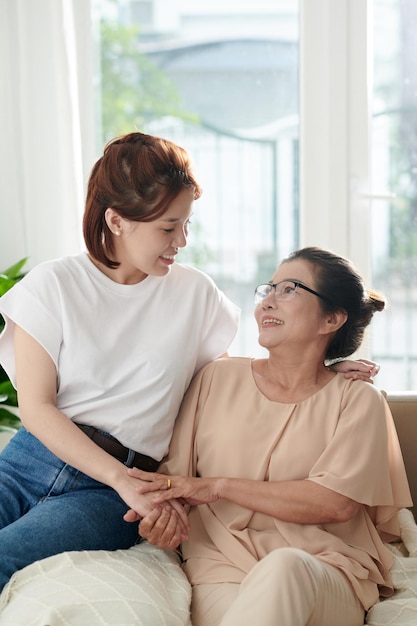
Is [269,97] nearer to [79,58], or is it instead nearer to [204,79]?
[204,79]

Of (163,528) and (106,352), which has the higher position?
(106,352)

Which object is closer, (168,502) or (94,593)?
(94,593)

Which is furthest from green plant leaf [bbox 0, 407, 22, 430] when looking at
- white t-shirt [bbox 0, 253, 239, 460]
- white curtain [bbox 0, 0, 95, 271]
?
white t-shirt [bbox 0, 253, 239, 460]

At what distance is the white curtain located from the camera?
3268mm

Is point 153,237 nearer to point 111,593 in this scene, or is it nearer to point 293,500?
point 293,500

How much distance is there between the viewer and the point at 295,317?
2.18m

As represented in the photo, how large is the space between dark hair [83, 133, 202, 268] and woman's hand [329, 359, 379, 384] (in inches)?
23.2

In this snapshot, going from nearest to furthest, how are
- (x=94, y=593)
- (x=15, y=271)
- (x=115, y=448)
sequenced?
(x=94, y=593) < (x=115, y=448) < (x=15, y=271)

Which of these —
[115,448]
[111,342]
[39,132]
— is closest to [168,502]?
[115,448]

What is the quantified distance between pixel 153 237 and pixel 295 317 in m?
0.39

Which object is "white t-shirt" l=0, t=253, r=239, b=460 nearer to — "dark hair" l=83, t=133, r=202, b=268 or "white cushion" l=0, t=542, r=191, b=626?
"dark hair" l=83, t=133, r=202, b=268

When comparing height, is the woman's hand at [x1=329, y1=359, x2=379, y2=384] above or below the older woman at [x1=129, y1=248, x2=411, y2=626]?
above

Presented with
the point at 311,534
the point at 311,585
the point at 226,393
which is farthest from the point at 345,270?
the point at 311,585

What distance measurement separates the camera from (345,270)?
2.21 metres
